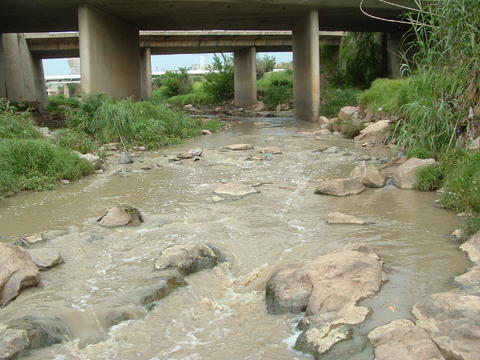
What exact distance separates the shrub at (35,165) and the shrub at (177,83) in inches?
1334

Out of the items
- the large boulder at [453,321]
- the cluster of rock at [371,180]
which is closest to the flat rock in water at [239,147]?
the cluster of rock at [371,180]

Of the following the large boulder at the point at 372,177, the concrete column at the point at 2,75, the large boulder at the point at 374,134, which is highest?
the concrete column at the point at 2,75

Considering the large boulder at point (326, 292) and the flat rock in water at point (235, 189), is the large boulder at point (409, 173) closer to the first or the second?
the flat rock in water at point (235, 189)

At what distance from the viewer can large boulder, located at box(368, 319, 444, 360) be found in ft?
10.0

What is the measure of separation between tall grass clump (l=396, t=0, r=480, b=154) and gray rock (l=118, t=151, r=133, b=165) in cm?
572

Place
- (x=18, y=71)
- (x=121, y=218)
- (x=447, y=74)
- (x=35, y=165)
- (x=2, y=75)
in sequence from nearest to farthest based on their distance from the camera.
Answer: (x=121, y=218) < (x=447, y=74) < (x=35, y=165) < (x=2, y=75) < (x=18, y=71)

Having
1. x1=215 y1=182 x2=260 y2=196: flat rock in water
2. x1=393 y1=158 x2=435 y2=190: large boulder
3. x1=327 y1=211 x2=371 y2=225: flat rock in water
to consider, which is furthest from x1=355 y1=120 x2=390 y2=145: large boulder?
x1=327 y1=211 x2=371 y2=225: flat rock in water

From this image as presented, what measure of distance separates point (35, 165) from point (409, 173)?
20.5 feet

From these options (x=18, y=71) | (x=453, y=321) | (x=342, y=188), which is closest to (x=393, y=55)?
(x=18, y=71)

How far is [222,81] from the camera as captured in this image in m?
36.4

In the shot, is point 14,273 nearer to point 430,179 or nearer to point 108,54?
point 430,179

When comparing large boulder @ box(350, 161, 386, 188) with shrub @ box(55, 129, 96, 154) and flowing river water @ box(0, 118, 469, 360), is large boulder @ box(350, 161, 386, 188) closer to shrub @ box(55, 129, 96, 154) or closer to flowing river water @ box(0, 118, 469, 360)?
flowing river water @ box(0, 118, 469, 360)

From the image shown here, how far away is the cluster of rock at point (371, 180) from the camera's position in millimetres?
7547

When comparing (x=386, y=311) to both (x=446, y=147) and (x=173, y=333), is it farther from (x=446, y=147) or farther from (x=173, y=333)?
(x=446, y=147)
